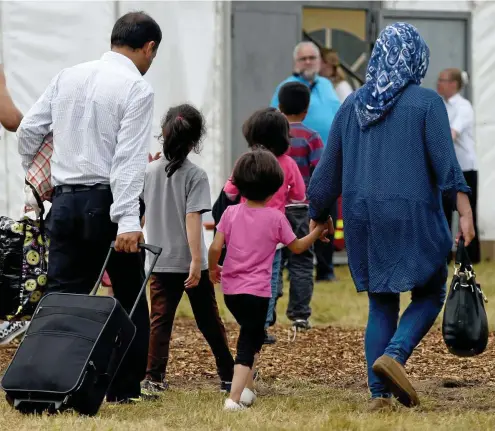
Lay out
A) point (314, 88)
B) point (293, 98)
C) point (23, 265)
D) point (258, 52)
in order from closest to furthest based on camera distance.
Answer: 1. point (23, 265)
2. point (293, 98)
3. point (314, 88)
4. point (258, 52)

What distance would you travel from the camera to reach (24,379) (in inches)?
217

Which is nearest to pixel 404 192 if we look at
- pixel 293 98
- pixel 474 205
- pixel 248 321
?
pixel 248 321

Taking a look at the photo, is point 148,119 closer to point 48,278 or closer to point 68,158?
point 68,158

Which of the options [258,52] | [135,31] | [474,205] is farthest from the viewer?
[474,205]

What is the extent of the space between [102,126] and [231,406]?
133cm

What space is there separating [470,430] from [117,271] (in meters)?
1.71

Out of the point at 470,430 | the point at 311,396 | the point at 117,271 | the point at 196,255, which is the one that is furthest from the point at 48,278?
the point at 470,430

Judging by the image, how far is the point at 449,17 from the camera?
44.2 feet

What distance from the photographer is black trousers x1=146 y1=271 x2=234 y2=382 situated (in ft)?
21.7

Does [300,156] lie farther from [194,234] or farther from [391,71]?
[391,71]

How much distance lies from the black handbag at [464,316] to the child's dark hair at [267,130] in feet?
5.75

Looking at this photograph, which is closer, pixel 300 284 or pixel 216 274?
pixel 216 274

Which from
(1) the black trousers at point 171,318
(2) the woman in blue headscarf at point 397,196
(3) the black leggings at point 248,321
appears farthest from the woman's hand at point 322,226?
(1) the black trousers at point 171,318

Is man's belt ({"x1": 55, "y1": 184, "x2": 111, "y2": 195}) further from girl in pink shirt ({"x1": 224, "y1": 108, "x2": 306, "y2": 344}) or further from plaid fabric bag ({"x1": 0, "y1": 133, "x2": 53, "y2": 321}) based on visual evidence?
girl in pink shirt ({"x1": 224, "y1": 108, "x2": 306, "y2": 344})
